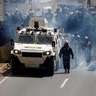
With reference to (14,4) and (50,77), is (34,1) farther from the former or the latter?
(50,77)

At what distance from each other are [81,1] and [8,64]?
21453 mm

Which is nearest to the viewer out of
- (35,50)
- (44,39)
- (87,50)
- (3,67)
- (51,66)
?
(35,50)

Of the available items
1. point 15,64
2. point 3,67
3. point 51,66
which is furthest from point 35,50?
point 3,67

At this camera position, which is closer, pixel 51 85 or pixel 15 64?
pixel 51 85

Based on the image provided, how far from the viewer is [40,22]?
25.6 m

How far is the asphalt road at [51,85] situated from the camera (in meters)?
17.3

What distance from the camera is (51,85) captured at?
19.4m

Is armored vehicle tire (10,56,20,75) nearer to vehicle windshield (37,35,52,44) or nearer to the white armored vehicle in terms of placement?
the white armored vehicle

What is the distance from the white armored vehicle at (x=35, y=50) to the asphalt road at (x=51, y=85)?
53 centimetres

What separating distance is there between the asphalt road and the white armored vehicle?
20.9 inches

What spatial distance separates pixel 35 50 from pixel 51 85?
9.46ft

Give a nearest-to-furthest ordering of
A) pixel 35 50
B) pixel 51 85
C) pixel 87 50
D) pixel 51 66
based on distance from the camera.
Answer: pixel 51 85
pixel 35 50
pixel 51 66
pixel 87 50

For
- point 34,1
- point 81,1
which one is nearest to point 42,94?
point 34,1

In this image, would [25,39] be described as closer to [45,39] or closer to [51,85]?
[45,39]
